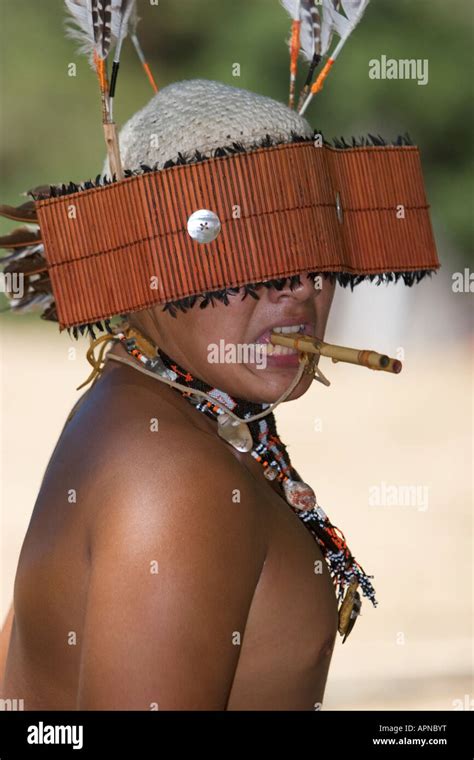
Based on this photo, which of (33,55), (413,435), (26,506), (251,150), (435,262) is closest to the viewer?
(251,150)

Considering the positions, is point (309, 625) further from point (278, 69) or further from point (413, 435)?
point (278, 69)

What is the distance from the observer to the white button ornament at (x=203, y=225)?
1.88m

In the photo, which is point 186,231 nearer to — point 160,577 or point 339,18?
point 160,577

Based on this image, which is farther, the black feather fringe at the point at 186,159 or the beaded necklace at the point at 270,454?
the beaded necklace at the point at 270,454

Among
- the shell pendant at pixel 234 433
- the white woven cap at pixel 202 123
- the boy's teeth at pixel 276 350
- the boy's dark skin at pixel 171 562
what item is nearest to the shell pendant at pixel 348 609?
the boy's dark skin at pixel 171 562

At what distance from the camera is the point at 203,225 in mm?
1885

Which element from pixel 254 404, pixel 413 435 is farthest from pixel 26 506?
pixel 254 404

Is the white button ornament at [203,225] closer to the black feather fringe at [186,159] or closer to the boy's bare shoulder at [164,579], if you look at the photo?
the black feather fringe at [186,159]

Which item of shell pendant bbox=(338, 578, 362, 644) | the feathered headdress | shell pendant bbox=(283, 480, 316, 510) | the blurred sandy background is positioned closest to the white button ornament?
the feathered headdress

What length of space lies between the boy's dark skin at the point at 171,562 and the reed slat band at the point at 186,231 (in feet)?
0.27

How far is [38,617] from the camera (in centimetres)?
195

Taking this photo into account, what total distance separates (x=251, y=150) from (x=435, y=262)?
0.53m

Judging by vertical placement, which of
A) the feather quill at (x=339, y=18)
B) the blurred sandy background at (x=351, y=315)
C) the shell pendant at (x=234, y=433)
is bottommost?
the shell pendant at (x=234, y=433)

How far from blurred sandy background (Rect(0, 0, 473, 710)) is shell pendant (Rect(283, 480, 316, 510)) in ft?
17.5
